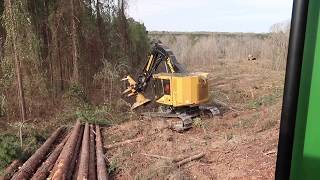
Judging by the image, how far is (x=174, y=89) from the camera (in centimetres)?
1222

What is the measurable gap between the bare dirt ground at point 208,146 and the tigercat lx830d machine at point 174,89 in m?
0.43

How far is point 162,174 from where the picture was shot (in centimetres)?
723

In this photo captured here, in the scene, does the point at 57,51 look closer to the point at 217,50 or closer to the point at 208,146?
the point at 208,146

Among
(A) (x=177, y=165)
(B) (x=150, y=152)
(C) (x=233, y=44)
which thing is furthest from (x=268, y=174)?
(C) (x=233, y=44)

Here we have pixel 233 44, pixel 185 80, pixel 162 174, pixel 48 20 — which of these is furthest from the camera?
pixel 233 44

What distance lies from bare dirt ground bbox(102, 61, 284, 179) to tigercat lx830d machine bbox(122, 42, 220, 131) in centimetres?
43

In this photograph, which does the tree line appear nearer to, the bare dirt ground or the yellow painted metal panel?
the bare dirt ground

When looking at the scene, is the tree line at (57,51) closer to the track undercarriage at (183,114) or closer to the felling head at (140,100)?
Result: the felling head at (140,100)

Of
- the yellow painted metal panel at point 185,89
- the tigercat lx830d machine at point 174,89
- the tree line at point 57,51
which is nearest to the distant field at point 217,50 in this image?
the tree line at point 57,51

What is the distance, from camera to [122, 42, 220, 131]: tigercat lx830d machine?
12.0 meters

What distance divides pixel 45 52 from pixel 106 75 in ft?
9.01

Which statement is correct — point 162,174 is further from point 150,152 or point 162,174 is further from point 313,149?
point 313,149

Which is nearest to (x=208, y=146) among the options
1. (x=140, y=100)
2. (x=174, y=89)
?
(x=174, y=89)

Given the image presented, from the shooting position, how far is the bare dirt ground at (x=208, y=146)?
23.9 feet
